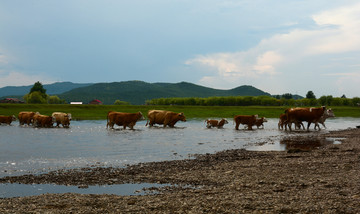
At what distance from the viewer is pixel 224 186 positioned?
34.2 ft

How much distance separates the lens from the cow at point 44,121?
42.0 m

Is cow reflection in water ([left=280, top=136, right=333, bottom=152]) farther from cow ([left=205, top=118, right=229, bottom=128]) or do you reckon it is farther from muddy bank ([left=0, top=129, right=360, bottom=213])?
cow ([left=205, top=118, right=229, bottom=128])

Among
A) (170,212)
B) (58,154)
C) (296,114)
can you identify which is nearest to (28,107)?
(296,114)

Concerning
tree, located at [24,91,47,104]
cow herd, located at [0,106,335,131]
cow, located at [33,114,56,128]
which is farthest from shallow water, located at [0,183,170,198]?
tree, located at [24,91,47,104]

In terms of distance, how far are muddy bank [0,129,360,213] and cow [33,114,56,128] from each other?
30.1 metres

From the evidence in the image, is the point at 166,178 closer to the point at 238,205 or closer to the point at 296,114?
the point at 238,205

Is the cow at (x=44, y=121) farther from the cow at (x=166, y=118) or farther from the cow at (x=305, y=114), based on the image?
the cow at (x=305, y=114)

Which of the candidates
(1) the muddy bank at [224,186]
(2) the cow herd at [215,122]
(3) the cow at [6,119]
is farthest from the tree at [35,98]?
(1) the muddy bank at [224,186]

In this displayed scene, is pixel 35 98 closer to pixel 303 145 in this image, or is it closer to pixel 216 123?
pixel 216 123

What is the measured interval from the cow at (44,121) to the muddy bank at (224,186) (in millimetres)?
30091

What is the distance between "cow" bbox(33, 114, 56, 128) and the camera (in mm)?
42000

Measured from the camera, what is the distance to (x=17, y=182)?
1129 cm

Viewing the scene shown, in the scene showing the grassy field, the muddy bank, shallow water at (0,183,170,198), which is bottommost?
shallow water at (0,183,170,198)

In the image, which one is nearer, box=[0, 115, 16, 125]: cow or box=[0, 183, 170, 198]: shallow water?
box=[0, 183, 170, 198]: shallow water
